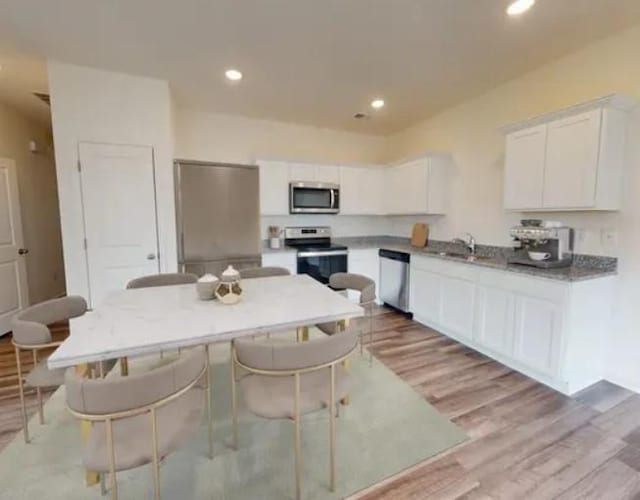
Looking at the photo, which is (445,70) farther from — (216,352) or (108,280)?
(108,280)

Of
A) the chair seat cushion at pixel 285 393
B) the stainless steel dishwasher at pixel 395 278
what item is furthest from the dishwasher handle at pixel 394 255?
the chair seat cushion at pixel 285 393

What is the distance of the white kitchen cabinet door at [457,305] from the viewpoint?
3107 mm

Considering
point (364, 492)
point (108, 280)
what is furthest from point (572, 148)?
point (108, 280)

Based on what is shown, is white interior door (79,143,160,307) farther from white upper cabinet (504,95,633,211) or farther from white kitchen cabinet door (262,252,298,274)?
white upper cabinet (504,95,633,211)

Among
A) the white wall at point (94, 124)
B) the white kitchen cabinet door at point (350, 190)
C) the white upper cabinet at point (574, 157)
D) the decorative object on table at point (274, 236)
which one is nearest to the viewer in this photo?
the white upper cabinet at point (574, 157)

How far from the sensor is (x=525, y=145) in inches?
110

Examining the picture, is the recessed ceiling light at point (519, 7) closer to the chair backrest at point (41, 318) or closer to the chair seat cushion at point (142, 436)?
the chair seat cushion at point (142, 436)

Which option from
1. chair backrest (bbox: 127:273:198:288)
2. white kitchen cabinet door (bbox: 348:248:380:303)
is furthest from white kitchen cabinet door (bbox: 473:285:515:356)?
chair backrest (bbox: 127:273:198:288)

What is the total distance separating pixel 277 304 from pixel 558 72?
317cm

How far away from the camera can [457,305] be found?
326 cm

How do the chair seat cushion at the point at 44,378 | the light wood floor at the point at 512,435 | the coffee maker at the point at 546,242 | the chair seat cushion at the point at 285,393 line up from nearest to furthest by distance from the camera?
1. the chair seat cushion at the point at 285,393
2. the light wood floor at the point at 512,435
3. the chair seat cushion at the point at 44,378
4. the coffee maker at the point at 546,242

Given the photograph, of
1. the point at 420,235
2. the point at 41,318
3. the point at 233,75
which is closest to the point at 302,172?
the point at 233,75

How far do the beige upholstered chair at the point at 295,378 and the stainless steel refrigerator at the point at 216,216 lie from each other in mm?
2171

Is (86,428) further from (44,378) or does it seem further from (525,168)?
(525,168)
